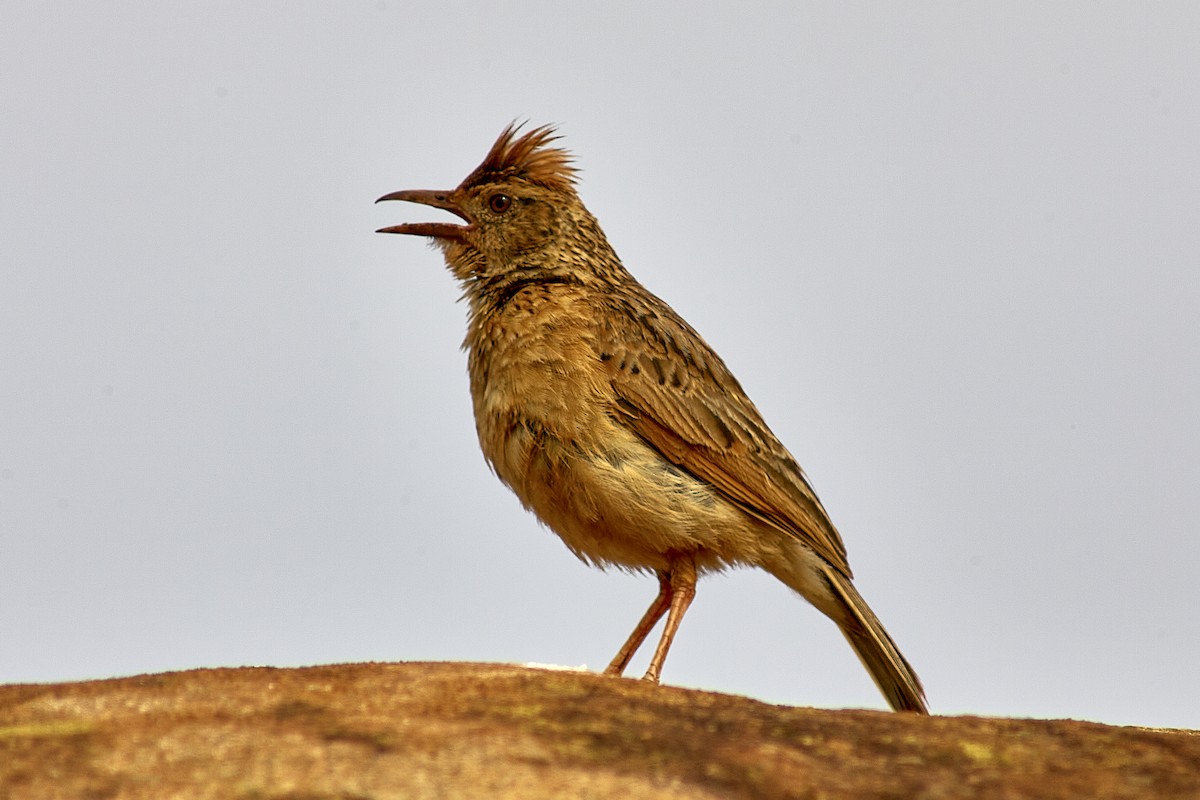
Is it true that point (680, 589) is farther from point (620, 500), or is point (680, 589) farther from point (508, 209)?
point (508, 209)

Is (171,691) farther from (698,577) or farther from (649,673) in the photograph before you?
(698,577)

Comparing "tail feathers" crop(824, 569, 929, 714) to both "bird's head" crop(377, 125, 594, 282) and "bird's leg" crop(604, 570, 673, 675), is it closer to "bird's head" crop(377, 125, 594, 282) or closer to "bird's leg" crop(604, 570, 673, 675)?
"bird's leg" crop(604, 570, 673, 675)

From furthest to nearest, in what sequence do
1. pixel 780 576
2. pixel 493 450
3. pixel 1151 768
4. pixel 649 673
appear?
1. pixel 780 576
2. pixel 493 450
3. pixel 649 673
4. pixel 1151 768

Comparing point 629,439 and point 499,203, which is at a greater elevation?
point 499,203

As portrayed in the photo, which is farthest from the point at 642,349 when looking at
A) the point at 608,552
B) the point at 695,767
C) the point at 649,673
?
the point at 695,767

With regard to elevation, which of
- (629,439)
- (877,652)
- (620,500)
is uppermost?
(629,439)

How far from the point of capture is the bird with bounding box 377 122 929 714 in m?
7.04

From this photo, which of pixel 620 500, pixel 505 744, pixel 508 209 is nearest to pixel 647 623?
pixel 620 500

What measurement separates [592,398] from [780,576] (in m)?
1.55

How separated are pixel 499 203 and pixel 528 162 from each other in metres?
0.35

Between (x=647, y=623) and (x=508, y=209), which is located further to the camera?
→ (x=508, y=209)

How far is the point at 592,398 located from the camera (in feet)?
23.4

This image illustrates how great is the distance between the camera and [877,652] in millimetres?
7602

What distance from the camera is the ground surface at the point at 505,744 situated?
4016mm
